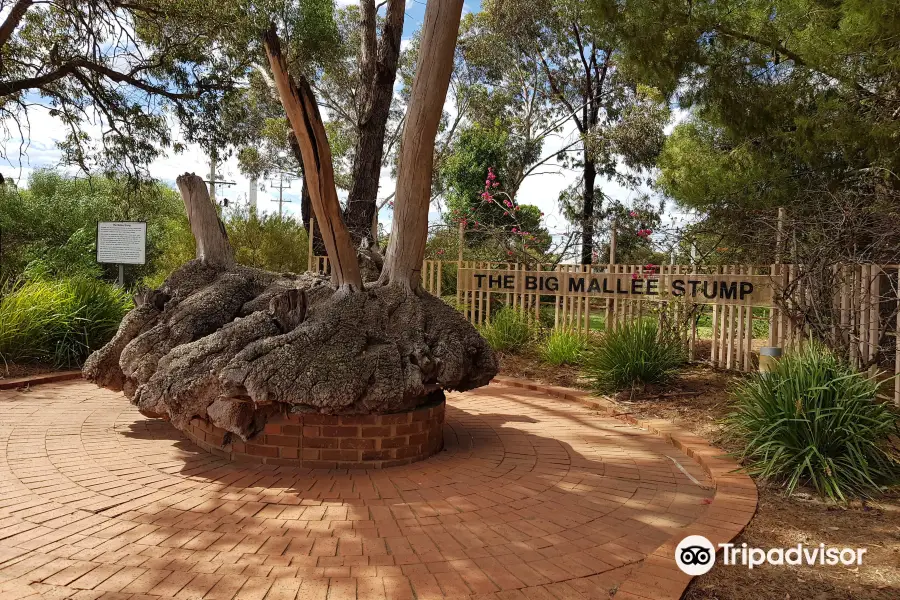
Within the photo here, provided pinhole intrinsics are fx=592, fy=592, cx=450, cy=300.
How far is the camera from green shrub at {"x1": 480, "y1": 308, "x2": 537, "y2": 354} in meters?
9.88

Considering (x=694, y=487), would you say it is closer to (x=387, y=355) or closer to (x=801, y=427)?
(x=801, y=427)

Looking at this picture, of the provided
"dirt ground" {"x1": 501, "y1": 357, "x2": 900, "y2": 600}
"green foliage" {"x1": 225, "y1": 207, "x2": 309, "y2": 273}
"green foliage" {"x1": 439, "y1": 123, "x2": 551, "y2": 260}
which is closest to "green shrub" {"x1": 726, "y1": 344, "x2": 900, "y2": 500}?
"dirt ground" {"x1": 501, "y1": 357, "x2": 900, "y2": 600}

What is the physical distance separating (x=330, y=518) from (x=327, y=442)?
922 mm

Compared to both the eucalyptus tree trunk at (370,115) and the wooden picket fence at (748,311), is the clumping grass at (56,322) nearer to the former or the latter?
the wooden picket fence at (748,311)

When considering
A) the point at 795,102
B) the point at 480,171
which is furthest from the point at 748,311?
the point at 480,171

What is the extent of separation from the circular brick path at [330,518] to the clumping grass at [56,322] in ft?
9.89

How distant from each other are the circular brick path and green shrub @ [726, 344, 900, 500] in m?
0.57

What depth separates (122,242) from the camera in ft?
34.9

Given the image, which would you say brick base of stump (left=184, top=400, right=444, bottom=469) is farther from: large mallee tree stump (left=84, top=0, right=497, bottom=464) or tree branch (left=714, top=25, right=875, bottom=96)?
tree branch (left=714, top=25, right=875, bottom=96)

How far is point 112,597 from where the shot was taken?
245cm

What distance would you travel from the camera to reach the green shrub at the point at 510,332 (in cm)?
988

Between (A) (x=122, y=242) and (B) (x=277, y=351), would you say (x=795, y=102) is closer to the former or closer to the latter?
(B) (x=277, y=351)

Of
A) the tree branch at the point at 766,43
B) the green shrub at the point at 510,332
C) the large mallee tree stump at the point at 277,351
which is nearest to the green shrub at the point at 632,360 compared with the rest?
the green shrub at the point at 510,332

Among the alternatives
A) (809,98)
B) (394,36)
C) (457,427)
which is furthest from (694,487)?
(394,36)
